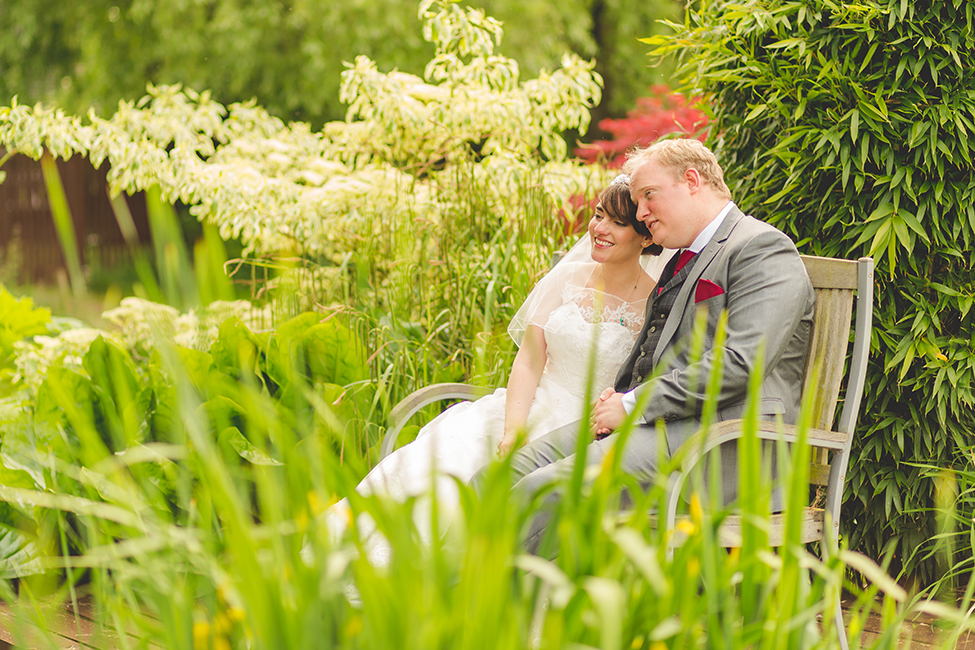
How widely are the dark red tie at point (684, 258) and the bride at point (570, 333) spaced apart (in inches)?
10.5

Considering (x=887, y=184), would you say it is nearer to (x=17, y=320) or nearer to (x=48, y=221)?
(x=17, y=320)

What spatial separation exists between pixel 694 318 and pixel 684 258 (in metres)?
0.21

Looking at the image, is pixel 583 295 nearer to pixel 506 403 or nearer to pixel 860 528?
pixel 506 403

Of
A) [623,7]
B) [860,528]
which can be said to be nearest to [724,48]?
[860,528]

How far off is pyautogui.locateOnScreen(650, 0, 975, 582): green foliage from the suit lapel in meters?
0.50

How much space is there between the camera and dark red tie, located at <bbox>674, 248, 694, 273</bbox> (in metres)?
2.35

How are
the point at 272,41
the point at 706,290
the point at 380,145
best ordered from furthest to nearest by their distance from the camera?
the point at 272,41
the point at 380,145
the point at 706,290

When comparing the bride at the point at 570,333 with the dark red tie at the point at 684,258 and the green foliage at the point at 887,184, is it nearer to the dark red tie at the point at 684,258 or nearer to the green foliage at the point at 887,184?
the dark red tie at the point at 684,258

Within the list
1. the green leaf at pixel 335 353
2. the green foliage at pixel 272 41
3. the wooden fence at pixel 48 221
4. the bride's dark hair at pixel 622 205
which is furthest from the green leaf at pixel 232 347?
the wooden fence at pixel 48 221

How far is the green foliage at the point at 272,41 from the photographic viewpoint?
10312 mm

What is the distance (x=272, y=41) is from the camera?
10734 mm

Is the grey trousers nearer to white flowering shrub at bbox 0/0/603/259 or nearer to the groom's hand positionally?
the groom's hand

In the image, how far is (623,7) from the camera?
1203 centimetres

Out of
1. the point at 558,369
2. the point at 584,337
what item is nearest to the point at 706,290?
the point at 584,337
